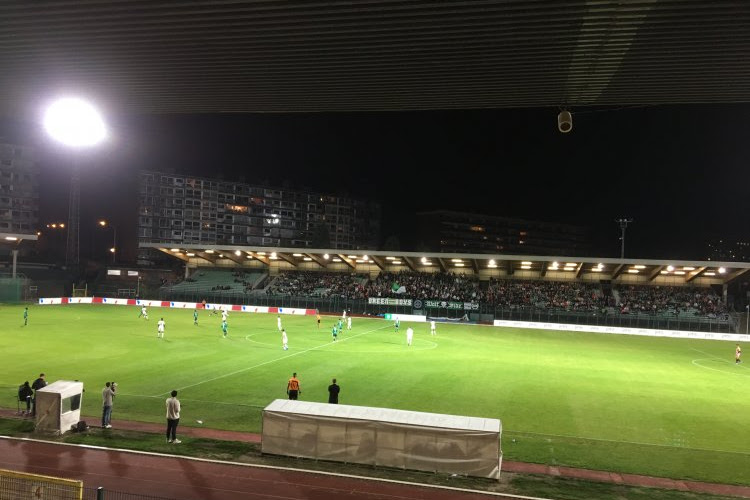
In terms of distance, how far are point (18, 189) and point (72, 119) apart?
318 feet

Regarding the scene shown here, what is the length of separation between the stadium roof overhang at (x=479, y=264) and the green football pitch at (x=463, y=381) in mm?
17503

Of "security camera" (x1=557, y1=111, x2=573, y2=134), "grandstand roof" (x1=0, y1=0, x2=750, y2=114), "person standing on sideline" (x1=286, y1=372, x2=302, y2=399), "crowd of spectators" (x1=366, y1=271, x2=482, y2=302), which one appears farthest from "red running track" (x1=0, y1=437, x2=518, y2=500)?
"crowd of spectators" (x1=366, y1=271, x2=482, y2=302)

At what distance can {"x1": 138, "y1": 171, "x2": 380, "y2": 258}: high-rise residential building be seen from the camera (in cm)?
11675

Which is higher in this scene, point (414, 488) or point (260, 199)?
point (260, 199)

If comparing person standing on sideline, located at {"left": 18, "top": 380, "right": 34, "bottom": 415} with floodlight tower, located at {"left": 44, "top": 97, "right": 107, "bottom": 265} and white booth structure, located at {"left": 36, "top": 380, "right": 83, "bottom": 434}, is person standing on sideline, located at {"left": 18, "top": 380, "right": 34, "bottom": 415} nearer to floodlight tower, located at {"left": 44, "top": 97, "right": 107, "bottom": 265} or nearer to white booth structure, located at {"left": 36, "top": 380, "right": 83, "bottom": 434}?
white booth structure, located at {"left": 36, "top": 380, "right": 83, "bottom": 434}

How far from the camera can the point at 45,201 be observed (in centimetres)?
10150

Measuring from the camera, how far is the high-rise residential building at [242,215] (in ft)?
383

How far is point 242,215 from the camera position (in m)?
129

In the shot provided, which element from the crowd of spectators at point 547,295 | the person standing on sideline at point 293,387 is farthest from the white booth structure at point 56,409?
the crowd of spectators at point 547,295

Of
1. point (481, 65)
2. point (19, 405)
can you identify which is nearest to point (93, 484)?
point (19, 405)

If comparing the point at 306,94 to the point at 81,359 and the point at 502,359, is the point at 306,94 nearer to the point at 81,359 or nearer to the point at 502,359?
the point at 81,359

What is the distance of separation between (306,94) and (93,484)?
11.9 metres

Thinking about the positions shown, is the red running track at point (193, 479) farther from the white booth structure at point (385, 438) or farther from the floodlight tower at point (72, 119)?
the floodlight tower at point (72, 119)

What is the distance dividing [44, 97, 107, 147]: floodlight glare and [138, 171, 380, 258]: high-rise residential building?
294ft
